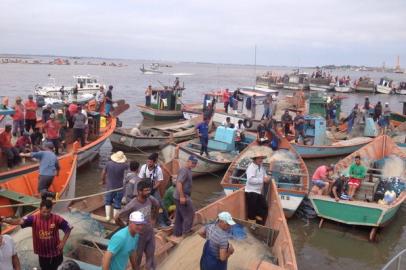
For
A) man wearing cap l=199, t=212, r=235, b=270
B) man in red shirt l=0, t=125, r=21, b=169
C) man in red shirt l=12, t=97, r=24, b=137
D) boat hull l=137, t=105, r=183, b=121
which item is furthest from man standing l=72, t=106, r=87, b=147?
boat hull l=137, t=105, r=183, b=121

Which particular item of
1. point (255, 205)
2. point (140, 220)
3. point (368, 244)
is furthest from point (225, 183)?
point (140, 220)

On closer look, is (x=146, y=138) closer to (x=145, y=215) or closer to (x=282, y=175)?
(x=282, y=175)

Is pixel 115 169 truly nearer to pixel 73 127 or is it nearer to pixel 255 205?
pixel 255 205

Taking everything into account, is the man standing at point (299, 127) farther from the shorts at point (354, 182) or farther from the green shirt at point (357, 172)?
the shorts at point (354, 182)

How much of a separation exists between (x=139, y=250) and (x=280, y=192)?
21.1ft

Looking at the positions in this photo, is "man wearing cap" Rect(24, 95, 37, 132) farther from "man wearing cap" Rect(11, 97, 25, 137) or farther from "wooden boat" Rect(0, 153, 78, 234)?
"wooden boat" Rect(0, 153, 78, 234)

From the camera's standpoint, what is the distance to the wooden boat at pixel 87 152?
415 inches

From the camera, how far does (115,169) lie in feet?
26.0

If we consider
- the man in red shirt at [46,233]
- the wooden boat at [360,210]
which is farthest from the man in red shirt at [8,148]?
the wooden boat at [360,210]

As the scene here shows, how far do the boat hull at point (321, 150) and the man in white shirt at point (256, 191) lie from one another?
9.16 meters

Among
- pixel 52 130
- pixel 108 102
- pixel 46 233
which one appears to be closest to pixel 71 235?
pixel 46 233

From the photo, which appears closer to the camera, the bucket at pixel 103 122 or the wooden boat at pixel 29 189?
the wooden boat at pixel 29 189

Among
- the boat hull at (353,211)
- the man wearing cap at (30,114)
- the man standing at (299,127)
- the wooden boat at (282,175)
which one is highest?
the man wearing cap at (30,114)

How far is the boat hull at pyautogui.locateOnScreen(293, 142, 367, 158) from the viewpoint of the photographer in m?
Answer: 17.5
